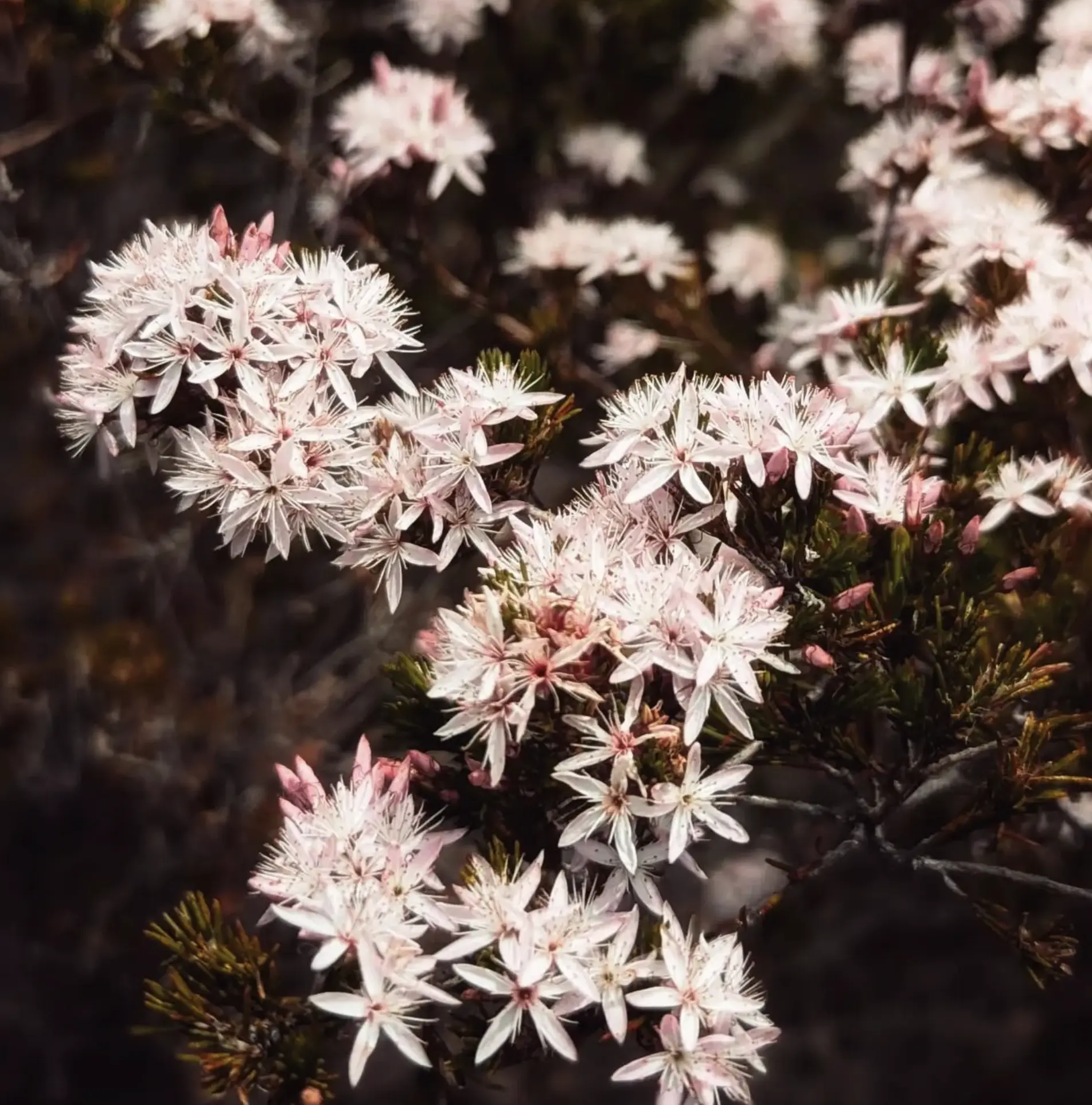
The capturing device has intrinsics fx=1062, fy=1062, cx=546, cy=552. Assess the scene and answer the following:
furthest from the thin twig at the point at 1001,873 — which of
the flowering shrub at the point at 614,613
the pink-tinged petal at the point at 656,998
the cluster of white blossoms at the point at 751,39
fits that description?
the cluster of white blossoms at the point at 751,39

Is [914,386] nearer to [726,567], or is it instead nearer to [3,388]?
[726,567]

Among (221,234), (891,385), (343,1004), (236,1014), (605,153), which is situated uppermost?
(221,234)

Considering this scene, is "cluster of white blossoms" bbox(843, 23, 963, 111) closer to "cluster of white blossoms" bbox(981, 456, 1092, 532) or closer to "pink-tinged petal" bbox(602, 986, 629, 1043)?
"cluster of white blossoms" bbox(981, 456, 1092, 532)

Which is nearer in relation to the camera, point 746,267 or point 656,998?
point 656,998

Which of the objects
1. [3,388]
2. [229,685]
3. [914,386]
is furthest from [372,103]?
[3,388]

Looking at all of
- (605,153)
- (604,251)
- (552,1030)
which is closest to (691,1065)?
(552,1030)

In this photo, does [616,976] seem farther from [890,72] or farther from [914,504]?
[890,72]
